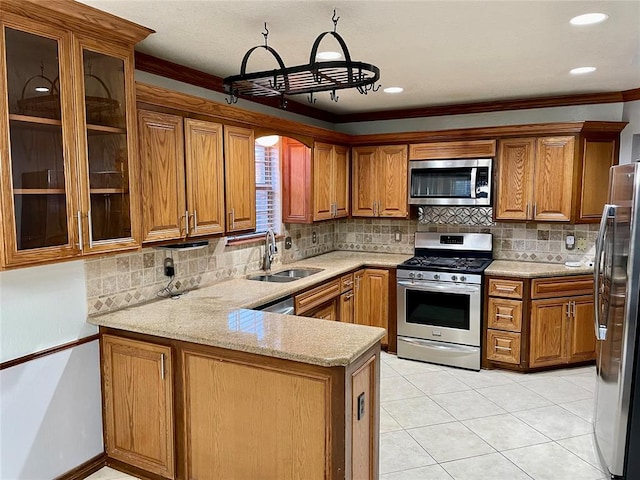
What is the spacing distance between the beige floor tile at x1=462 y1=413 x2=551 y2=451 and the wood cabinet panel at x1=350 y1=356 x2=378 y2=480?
1124 millimetres

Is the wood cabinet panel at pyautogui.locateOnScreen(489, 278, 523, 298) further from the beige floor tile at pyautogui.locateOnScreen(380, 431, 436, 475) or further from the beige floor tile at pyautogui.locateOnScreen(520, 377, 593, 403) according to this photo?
the beige floor tile at pyautogui.locateOnScreen(380, 431, 436, 475)

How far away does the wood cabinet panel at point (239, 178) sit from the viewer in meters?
3.25

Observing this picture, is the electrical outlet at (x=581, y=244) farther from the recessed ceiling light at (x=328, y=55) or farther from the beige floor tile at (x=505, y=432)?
the recessed ceiling light at (x=328, y=55)

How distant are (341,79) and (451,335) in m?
3.02

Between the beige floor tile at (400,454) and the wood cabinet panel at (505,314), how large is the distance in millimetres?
1574

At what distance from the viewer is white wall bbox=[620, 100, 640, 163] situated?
414cm

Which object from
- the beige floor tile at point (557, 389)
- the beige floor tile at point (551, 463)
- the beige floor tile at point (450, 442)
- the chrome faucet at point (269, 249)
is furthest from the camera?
the chrome faucet at point (269, 249)

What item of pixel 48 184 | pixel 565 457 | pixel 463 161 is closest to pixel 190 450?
→ pixel 48 184

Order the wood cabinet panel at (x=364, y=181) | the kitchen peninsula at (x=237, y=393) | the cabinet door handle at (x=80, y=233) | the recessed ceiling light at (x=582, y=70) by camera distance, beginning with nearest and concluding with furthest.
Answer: the kitchen peninsula at (x=237, y=393), the cabinet door handle at (x=80, y=233), the recessed ceiling light at (x=582, y=70), the wood cabinet panel at (x=364, y=181)

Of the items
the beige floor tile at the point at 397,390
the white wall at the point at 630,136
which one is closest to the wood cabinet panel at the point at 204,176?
the beige floor tile at the point at 397,390

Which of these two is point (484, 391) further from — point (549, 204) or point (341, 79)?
point (341, 79)

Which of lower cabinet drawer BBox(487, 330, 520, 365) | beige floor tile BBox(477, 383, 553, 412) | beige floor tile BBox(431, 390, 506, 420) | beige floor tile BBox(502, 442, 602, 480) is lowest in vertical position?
beige floor tile BBox(502, 442, 602, 480)

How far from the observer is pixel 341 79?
83.0 inches

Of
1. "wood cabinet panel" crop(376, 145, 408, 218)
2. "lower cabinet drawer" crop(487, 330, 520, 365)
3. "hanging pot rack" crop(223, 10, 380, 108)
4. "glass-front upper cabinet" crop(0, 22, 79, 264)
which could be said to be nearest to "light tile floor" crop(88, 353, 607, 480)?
"lower cabinet drawer" crop(487, 330, 520, 365)
